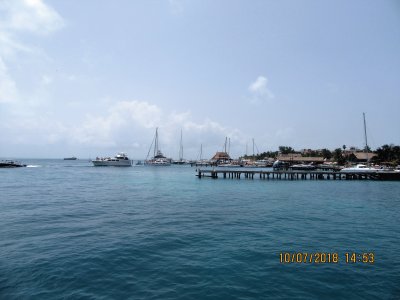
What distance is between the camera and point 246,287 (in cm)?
1129

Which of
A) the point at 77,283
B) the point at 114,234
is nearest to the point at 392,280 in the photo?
the point at 77,283

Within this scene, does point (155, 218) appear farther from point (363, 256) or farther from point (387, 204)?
point (387, 204)
